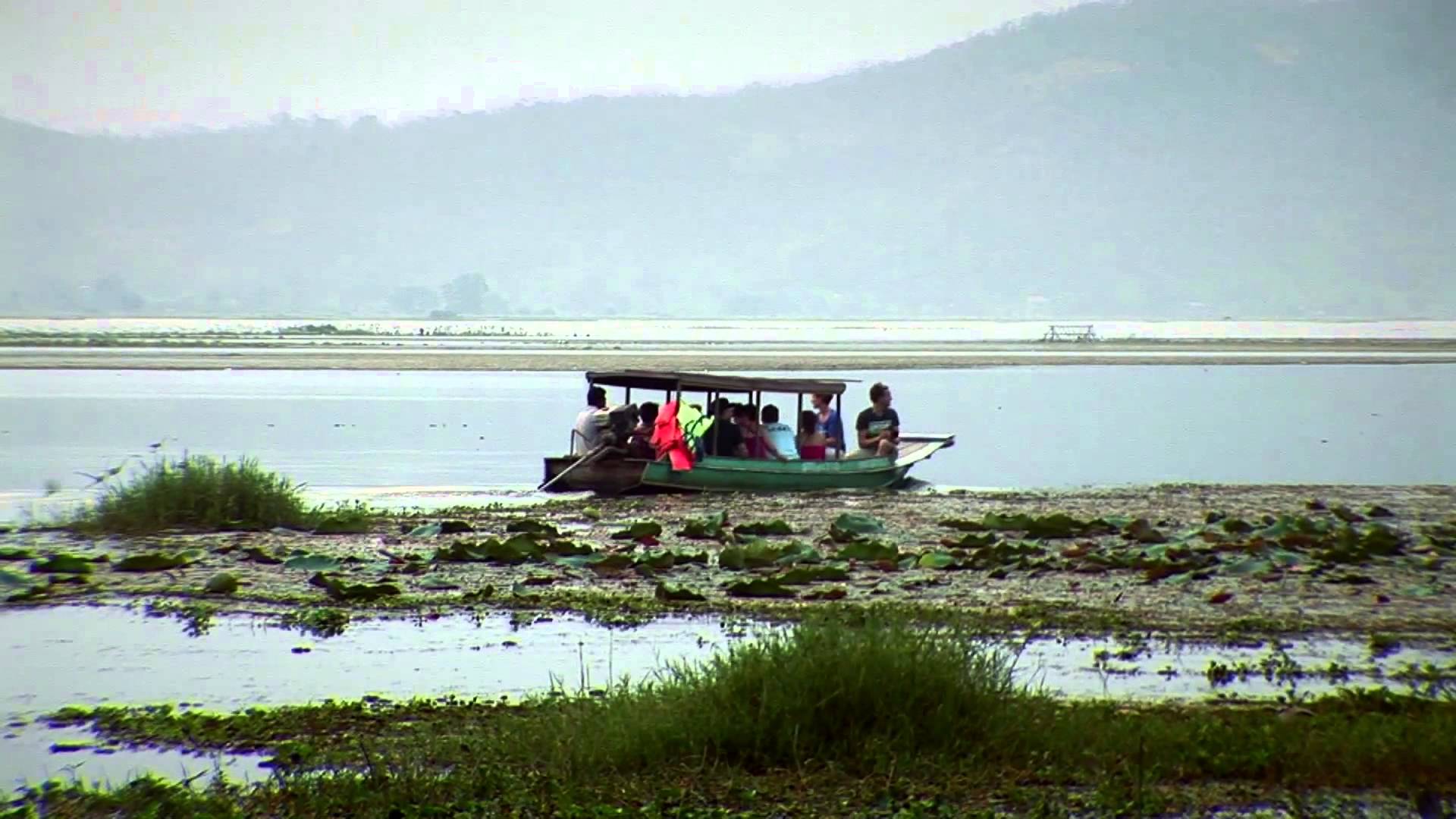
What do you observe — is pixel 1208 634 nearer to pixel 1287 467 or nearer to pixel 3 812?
pixel 3 812

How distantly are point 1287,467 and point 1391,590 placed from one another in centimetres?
1792

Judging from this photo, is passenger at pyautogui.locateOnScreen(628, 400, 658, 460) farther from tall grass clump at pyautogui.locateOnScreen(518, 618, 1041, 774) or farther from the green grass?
tall grass clump at pyautogui.locateOnScreen(518, 618, 1041, 774)

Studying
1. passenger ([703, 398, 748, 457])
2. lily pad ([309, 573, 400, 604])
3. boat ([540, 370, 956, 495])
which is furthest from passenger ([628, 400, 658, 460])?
lily pad ([309, 573, 400, 604])

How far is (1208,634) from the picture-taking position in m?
13.5

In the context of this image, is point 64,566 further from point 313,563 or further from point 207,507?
point 207,507

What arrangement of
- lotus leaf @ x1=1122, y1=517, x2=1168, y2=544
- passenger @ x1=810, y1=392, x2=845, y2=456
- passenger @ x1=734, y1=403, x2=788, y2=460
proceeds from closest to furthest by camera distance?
lotus leaf @ x1=1122, y1=517, x2=1168, y2=544, passenger @ x1=734, y1=403, x2=788, y2=460, passenger @ x1=810, y1=392, x2=845, y2=456

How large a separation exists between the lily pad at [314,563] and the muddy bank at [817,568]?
21 mm

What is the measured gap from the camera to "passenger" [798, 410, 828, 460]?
85.8ft

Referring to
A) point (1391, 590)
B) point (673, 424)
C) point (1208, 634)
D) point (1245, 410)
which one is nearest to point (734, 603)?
point (1208, 634)

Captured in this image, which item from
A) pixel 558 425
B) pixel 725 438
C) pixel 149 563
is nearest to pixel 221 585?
pixel 149 563

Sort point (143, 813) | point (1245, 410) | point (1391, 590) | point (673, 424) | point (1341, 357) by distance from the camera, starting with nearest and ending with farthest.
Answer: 1. point (143, 813)
2. point (1391, 590)
3. point (673, 424)
4. point (1245, 410)
5. point (1341, 357)

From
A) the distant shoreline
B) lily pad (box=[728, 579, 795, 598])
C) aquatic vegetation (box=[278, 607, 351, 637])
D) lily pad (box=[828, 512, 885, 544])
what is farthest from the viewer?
the distant shoreline

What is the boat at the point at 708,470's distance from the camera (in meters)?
24.8

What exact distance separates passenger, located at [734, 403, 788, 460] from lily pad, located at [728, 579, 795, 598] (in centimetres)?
1044
